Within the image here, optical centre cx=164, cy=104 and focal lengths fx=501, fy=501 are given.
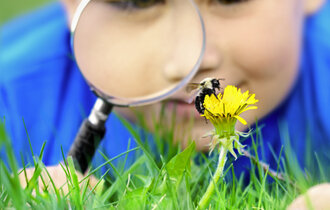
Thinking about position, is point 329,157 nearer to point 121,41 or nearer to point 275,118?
point 121,41

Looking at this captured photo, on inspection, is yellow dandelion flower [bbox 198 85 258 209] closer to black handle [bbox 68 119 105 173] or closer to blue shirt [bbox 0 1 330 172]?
black handle [bbox 68 119 105 173]

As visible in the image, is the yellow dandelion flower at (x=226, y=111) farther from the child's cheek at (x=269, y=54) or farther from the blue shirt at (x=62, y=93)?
the blue shirt at (x=62, y=93)

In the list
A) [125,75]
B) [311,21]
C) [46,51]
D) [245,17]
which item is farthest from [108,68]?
[311,21]

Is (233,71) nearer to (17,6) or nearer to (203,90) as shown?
(203,90)

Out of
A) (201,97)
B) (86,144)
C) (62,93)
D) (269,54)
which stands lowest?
(62,93)

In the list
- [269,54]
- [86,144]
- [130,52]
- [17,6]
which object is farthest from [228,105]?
[17,6]

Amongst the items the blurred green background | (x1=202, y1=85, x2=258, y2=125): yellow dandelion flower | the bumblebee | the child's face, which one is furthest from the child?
the blurred green background
